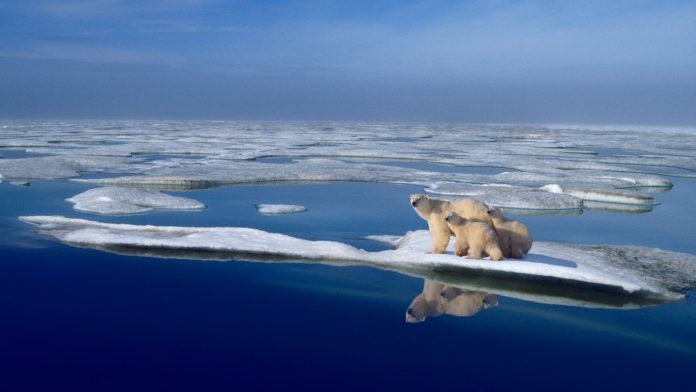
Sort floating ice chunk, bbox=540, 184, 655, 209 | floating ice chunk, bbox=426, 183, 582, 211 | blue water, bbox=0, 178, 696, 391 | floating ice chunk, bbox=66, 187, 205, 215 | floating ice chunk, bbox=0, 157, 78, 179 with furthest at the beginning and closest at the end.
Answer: floating ice chunk, bbox=0, 157, 78, 179 → floating ice chunk, bbox=540, 184, 655, 209 → floating ice chunk, bbox=426, 183, 582, 211 → floating ice chunk, bbox=66, 187, 205, 215 → blue water, bbox=0, 178, 696, 391

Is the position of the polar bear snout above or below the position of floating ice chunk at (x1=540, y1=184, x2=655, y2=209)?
below

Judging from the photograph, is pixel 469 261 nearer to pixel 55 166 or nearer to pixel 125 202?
pixel 125 202

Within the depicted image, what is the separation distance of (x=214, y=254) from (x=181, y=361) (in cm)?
300

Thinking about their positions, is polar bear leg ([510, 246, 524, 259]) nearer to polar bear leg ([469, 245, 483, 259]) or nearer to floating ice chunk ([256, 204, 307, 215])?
polar bear leg ([469, 245, 483, 259])

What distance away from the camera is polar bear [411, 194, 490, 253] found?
695 centimetres

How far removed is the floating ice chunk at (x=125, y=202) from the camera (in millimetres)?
10914

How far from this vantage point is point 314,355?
16.3 ft

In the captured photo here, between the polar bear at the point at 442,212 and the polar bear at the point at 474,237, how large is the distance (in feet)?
0.41

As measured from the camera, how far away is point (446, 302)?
6.09m

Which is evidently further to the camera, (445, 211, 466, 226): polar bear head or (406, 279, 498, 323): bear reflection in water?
(445, 211, 466, 226): polar bear head

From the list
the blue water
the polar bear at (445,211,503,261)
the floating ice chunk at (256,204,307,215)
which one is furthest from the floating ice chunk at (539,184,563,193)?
the blue water

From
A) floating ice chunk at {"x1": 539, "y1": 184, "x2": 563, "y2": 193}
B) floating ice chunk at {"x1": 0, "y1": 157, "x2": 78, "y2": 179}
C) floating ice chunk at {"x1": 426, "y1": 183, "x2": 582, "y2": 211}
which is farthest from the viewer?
floating ice chunk at {"x1": 0, "y1": 157, "x2": 78, "y2": 179}

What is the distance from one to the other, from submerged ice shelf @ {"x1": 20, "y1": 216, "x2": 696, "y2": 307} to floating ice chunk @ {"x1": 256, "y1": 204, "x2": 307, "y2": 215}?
2606 mm

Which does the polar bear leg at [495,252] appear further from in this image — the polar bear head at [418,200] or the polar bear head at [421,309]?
the polar bear head at [421,309]
